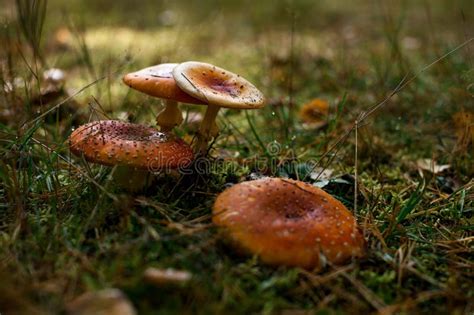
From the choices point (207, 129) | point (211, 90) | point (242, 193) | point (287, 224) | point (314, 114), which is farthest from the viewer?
point (314, 114)

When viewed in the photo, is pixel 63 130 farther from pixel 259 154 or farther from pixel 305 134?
pixel 305 134

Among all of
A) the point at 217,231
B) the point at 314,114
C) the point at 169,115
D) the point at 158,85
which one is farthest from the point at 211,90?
the point at 314,114

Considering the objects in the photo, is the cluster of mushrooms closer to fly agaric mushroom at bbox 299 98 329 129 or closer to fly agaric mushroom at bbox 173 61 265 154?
fly agaric mushroom at bbox 173 61 265 154

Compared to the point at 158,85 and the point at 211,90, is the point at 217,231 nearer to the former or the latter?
the point at 211,90

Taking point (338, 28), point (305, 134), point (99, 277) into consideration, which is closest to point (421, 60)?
point (338, 28)

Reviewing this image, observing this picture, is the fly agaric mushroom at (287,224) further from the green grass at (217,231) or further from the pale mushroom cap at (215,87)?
the pale mushroom cap at (215,87)

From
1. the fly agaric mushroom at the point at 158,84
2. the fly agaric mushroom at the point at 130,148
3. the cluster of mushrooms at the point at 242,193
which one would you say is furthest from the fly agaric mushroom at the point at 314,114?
the fly agaric mushroom at the point at 130,148
